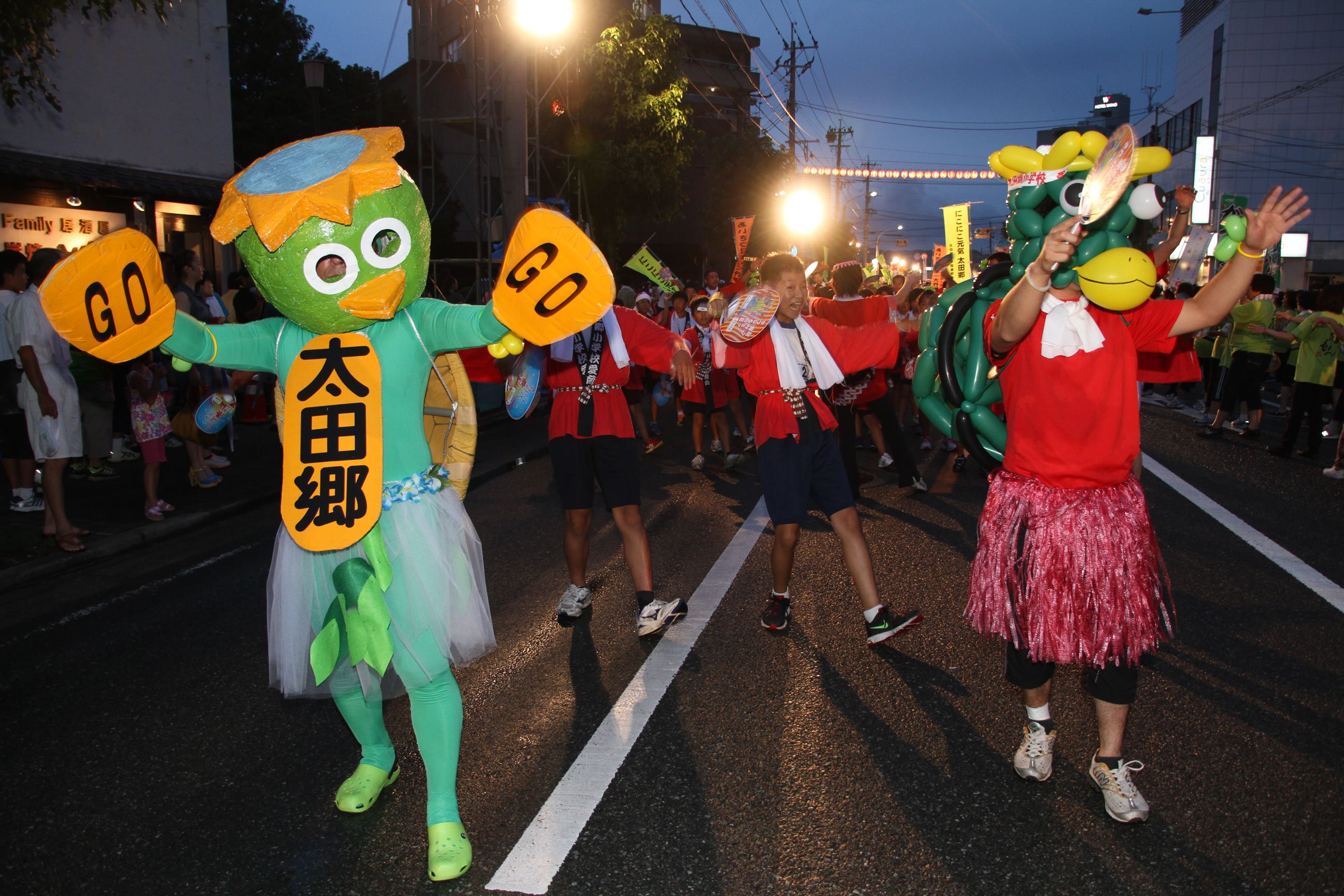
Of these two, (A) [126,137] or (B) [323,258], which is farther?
(A) [126,137]

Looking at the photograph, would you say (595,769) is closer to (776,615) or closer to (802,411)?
(776,615)

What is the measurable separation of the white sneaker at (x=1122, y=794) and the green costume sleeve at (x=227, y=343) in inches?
→ 118

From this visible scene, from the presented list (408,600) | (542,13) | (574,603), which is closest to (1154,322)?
(408,600)

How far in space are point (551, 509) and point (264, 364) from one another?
191 inches

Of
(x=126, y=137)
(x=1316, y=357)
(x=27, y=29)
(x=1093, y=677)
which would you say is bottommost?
(x=1093, y=677)

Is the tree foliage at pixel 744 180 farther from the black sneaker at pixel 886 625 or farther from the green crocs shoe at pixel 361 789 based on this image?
the green crocs shoe at pixel 361 789

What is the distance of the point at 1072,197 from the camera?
9.43ft

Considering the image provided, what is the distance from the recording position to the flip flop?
6.30m

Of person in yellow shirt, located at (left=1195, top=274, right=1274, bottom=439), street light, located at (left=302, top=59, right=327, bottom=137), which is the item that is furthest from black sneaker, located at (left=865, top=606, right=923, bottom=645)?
street light, located at (left=302, top=59, right=327, bottom=137)

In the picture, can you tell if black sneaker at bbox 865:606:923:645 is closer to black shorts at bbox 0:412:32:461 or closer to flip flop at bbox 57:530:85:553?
flip flop at bbox 57:530:85:553

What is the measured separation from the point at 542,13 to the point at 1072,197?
10560 mm

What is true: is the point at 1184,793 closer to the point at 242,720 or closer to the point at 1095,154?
the point at 1095,154

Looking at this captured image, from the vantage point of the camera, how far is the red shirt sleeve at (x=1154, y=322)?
120 inches

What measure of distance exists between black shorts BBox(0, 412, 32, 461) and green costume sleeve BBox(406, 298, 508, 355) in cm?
515
